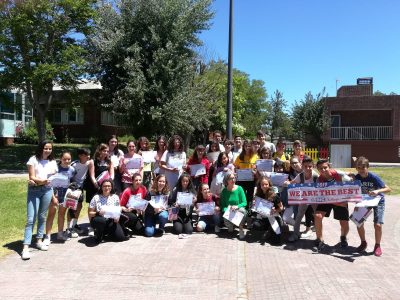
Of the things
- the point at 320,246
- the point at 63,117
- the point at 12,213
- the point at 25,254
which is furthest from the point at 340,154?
the point at 25,254

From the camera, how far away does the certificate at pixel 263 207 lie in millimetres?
7703

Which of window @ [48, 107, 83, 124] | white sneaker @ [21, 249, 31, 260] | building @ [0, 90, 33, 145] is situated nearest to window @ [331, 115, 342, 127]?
window @ [48, 107, 83, 124]

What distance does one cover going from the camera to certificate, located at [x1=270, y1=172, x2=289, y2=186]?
8.31 meters

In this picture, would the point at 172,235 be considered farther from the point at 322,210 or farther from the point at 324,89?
the point at 324,89

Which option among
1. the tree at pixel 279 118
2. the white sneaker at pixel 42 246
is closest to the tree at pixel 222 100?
the tree at pixel 279 118

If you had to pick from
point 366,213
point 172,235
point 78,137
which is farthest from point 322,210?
point 78,137

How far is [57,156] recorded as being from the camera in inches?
912

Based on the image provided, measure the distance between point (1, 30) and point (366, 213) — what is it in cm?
1893

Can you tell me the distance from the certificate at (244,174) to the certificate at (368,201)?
2.26 metres

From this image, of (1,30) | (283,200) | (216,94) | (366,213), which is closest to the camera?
(366,213)

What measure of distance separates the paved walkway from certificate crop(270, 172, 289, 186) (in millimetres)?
1288

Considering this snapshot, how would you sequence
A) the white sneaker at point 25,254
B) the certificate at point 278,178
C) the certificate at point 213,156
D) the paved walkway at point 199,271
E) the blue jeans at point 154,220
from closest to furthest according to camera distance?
1. the paved walkway at point 199,271
2. the white sneaker at point 25,254
3. the blue jeans at point 154,220
4. the certificate at point 278,178
5. the certificate at point 213,156

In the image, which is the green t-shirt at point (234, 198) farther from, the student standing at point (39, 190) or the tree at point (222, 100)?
the tree at point (222, 100)

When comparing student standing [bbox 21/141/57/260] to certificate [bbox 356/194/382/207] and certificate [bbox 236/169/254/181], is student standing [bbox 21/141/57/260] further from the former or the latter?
certificate [bbox 356/194/382/207]
